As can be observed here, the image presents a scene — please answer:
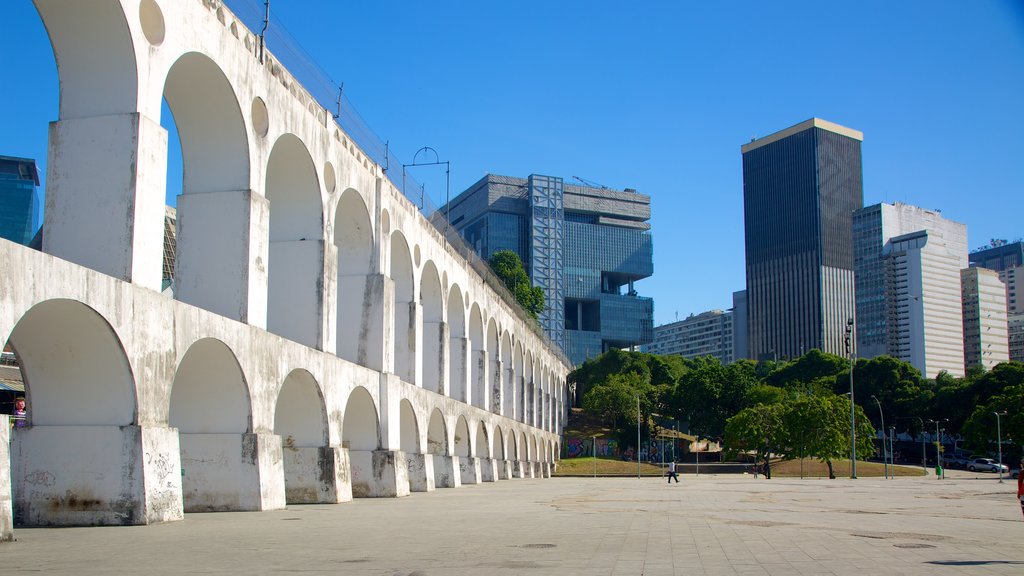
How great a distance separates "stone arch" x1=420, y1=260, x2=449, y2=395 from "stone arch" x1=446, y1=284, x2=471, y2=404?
3.25 meters

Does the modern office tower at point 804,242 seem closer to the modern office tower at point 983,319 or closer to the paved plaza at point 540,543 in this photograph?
the modern office tower at point 983,319

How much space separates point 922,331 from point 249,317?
513ft

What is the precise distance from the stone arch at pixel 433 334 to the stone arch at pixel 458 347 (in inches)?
128

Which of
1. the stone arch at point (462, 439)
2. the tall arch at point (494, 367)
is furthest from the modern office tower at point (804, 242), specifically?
the stone arch at point (462, 439)

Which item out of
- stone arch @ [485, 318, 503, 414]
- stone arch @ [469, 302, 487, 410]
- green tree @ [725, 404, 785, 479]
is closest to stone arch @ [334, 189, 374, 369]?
stone arch @ [469, 302, 487, 410]

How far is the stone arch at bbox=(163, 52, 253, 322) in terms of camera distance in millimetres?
20422

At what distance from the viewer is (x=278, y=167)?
25.1 meters

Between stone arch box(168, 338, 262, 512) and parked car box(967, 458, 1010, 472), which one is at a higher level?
stone arch box(168, 338, 262, 512)

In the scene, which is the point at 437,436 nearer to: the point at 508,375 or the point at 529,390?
the point at 508,375

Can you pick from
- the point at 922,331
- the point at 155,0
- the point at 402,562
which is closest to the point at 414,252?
the point at 155,0

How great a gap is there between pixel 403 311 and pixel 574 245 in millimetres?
133684

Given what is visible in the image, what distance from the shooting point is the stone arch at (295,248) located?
2484 cm

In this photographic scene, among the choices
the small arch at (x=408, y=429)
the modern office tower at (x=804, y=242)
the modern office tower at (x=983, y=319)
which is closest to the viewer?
the small arch at (x=408, y=429)

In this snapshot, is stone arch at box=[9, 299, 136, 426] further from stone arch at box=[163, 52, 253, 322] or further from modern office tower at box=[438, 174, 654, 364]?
modern office tower at box=[438, 174, 654, 364]
